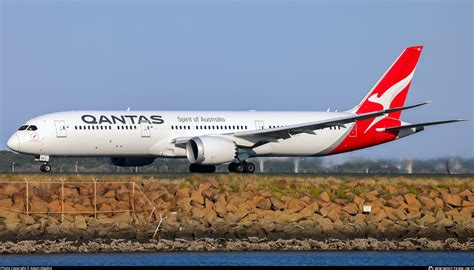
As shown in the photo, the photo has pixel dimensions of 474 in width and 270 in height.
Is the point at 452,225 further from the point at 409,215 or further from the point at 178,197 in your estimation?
the point at 178,197

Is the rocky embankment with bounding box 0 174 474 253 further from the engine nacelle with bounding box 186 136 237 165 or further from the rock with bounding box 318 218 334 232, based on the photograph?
the engine nacelle with bounding box 186 136 237 165

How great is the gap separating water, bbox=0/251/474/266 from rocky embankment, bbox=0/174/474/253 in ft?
3.41

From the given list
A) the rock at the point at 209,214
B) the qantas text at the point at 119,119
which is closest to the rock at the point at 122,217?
the rock at the point at 209,214

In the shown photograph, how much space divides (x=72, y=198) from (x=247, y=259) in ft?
30.9

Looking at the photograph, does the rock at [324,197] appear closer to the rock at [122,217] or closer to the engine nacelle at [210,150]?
the rock at [122,217]

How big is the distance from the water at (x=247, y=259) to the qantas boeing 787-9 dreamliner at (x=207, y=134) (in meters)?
18.3

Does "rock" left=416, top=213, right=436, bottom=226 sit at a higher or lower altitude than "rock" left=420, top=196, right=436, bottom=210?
lower

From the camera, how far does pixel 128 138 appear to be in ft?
176

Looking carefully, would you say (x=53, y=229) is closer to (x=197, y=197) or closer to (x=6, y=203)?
(x=6, y=203)

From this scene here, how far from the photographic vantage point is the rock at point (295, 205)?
40394 mm

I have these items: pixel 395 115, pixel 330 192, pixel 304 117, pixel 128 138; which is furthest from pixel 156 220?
pixel 395 115

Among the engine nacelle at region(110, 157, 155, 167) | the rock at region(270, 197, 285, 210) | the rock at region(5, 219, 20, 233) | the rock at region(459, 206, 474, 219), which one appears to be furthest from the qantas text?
the rock at region(459, 206, 474, 219)

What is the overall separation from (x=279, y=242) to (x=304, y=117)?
23.1 m

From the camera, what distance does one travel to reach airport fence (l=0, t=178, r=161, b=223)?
39156mm
